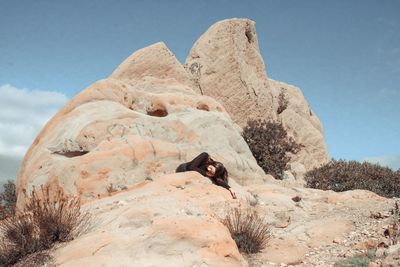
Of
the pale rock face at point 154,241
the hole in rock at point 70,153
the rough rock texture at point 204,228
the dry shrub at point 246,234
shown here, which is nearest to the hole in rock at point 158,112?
the hole in rock at point 70,153

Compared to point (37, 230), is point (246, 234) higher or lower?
higher

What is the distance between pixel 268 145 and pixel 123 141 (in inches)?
455

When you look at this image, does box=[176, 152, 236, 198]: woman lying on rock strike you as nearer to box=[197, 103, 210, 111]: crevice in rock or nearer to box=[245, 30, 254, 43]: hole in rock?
box=[197, 103, 210, 111]: crevice in rock

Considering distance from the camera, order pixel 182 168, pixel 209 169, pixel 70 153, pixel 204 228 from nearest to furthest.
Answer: pixel 204 228 < pixel 209 169 < pixel 182 168 < pixel 70 153

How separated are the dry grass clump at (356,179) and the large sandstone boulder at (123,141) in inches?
232

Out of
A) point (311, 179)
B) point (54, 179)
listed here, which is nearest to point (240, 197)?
point (54, 179)

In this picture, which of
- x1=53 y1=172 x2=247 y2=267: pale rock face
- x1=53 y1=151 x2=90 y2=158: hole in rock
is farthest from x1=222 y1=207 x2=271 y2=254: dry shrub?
x1=53 y1=151 x2=90 y2=158: hole in rock

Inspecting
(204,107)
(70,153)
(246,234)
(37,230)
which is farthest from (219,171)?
(204,107)

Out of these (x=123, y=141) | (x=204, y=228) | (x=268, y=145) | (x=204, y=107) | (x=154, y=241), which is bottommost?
(x=154, y=241)

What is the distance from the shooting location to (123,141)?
1317 centimetres

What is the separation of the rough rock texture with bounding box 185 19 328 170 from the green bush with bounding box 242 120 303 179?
2235mm

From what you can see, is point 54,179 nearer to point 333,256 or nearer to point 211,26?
point 333,256

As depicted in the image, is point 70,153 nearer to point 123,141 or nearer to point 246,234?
point 123,141

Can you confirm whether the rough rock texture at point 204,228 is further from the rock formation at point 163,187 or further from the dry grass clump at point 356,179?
the dry grass clump at point 356,179
